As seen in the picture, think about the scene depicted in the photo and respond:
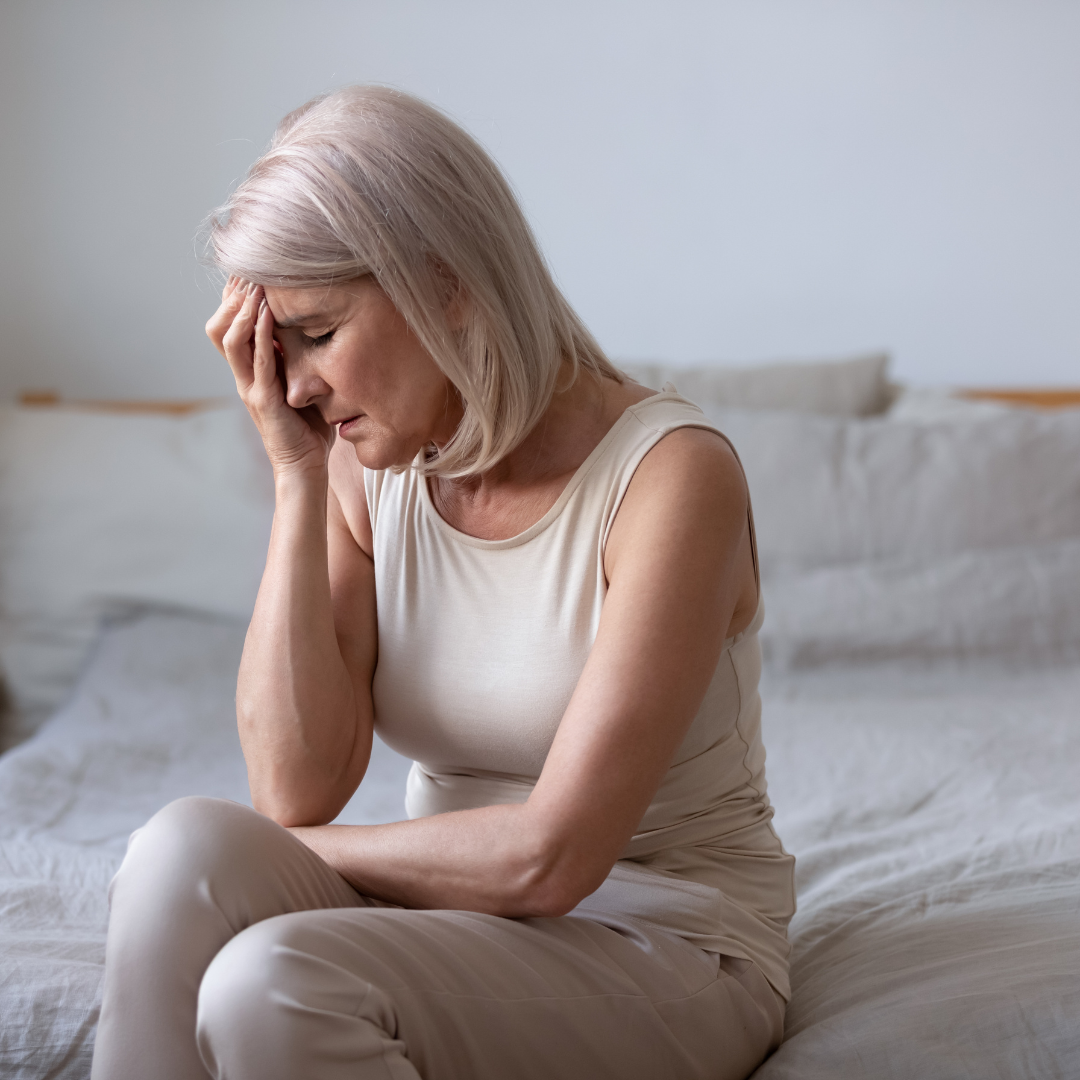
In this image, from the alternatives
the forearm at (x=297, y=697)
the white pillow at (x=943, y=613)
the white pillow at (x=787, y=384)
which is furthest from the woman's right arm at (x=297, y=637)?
the white pillow at (x=787, y=384)

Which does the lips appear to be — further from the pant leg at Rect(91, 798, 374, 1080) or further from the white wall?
the white wall

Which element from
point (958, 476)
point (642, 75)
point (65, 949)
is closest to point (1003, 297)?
point (958, 476)

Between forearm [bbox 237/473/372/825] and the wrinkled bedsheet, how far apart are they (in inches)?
8.1

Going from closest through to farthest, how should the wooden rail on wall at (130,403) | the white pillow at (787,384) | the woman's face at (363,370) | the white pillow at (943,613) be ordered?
the woman's face at (363,370), the white pillow at (943,613), the white pillow at (787,384), the wooden rail on wall at (130,403)

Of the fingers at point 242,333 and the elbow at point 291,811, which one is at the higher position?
the fingers at point 242,333

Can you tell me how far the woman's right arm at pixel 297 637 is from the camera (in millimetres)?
986

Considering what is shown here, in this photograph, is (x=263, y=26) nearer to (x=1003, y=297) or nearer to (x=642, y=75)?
(x=642, y=75)

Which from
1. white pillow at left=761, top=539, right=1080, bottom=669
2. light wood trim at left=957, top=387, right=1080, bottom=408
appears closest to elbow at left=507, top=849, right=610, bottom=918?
white pillow at left=761, top=539, right=1080, bottom=669

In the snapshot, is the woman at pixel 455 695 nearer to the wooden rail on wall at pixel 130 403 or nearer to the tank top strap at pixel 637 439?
the tank top strap at pixel 637 439

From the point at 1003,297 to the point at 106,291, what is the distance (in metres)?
1.97

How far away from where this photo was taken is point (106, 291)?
2.54 m

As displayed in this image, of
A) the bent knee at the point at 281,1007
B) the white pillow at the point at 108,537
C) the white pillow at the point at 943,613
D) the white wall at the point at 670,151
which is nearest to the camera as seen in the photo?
the bent knee at the point at 281,1007

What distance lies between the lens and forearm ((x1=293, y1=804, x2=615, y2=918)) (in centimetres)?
80

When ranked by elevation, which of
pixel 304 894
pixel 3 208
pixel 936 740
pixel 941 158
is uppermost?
pixel 941 158
